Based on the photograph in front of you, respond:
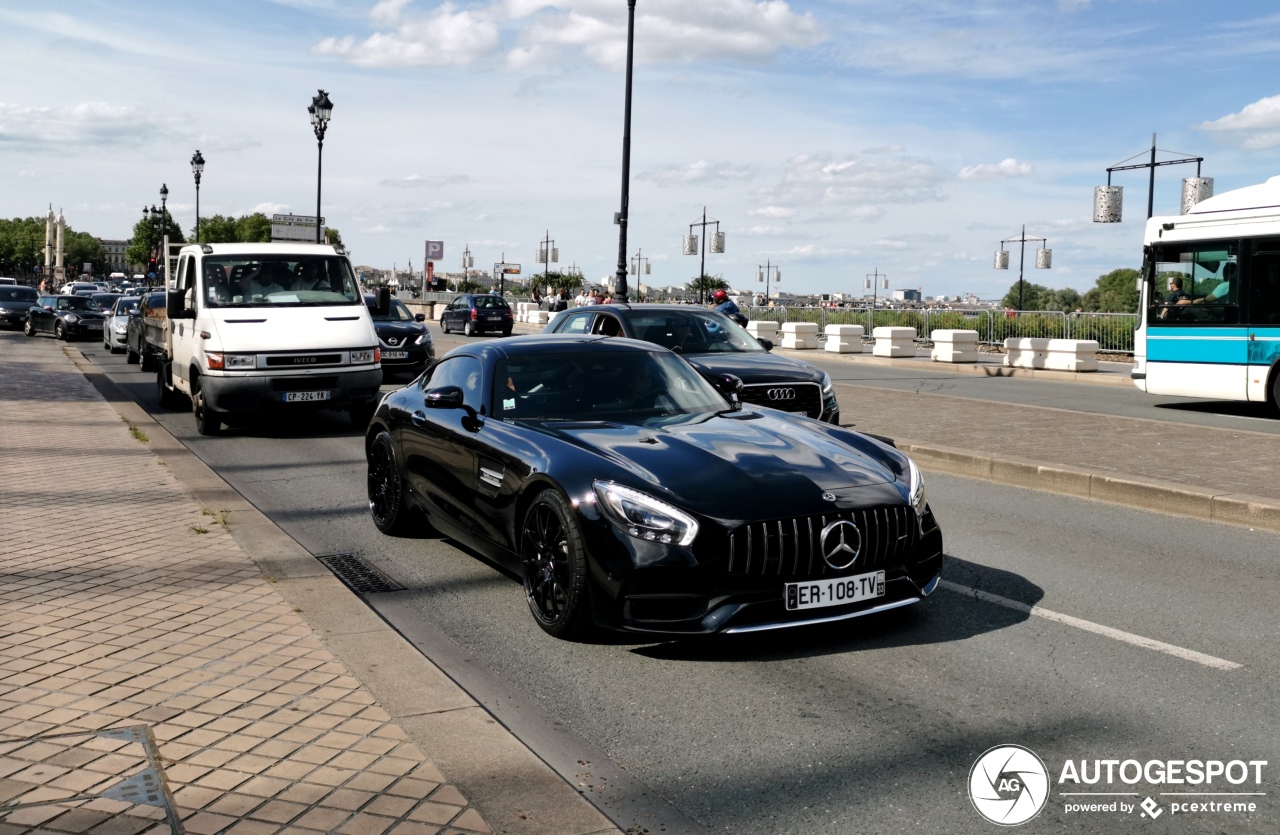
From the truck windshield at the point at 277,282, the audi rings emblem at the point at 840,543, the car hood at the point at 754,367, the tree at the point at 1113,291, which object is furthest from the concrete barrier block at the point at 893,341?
the tree at the point at 1113,291

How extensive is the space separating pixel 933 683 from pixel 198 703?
290cm

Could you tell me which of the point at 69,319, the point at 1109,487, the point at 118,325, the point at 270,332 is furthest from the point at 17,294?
the point at 1109,487

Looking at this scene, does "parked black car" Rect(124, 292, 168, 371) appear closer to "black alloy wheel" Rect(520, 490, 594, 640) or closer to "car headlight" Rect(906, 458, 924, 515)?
"black alloy wheel" Rect(520, 490, 594, 640)

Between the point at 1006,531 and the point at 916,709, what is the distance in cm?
410

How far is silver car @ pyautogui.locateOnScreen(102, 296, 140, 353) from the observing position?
105ft

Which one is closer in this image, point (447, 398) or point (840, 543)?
point (840, 543)

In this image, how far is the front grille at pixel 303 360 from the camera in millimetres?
14320

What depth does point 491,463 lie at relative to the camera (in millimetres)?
6590

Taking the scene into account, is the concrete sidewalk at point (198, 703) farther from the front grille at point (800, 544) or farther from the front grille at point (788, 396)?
the front grille at point (788, 396)

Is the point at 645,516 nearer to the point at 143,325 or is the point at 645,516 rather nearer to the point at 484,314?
the point at 143,325

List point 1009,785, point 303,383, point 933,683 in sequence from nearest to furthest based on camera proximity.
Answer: point 1009,785 < point 933,683 < point 303,383

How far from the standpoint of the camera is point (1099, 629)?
6031mm

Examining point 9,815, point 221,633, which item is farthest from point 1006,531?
point 9,815

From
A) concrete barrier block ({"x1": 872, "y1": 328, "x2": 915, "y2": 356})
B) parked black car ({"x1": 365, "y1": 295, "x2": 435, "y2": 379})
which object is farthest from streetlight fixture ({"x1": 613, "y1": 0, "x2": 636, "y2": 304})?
concrete barrier block ({"x1": 872, "y1": 328, "x2": 915, "y2": 356})
